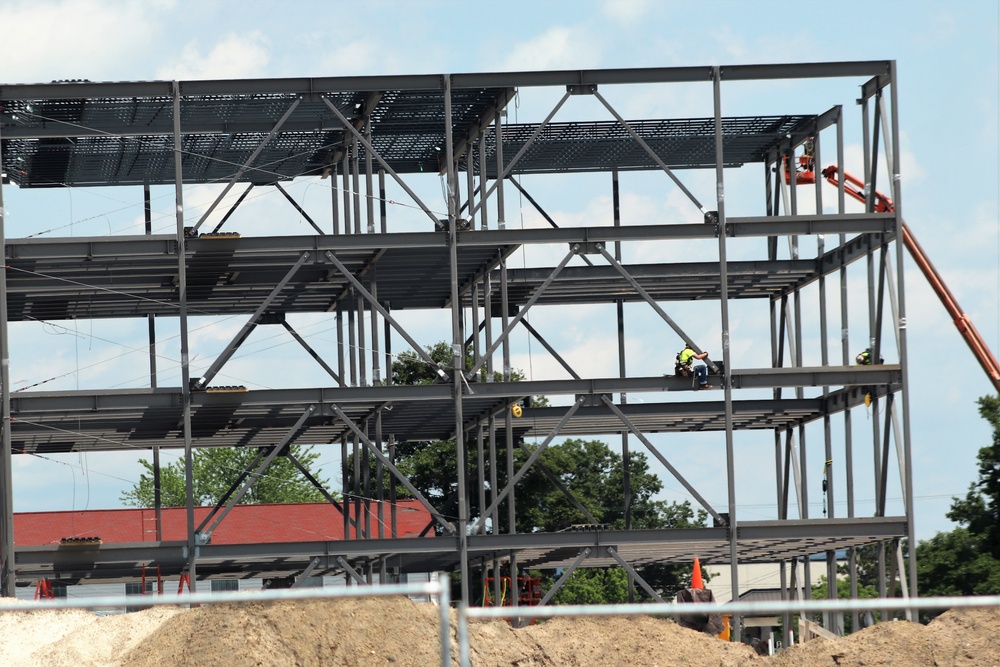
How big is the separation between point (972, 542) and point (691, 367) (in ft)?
81.4

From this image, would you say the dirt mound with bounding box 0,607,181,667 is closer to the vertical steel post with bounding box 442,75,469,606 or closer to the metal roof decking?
the vertical steel post with bounding box 442,75,469,606

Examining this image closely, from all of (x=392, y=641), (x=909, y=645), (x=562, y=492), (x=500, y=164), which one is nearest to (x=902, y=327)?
(x=500, y=164)

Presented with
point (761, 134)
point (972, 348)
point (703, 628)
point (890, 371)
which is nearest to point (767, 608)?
point (703, 628)

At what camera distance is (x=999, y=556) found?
51.4 meters

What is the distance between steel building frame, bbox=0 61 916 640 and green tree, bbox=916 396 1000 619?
1327 centimetres

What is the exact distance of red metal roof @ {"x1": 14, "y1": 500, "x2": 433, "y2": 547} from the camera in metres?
60.0

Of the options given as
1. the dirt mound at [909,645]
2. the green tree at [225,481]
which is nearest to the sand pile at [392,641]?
the dirt mound at [909,645]

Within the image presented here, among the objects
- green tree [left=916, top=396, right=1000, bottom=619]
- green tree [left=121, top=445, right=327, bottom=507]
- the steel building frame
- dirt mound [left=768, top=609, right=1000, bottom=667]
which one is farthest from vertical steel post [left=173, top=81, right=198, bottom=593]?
green tree [left=121, top=445, right=327, bottom=507]

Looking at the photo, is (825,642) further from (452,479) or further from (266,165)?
(452,479)

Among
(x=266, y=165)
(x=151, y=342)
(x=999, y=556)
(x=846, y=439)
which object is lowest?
(x=999, y=556)

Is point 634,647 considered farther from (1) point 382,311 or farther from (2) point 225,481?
(2) point 225,481

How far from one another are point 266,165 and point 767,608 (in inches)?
1079

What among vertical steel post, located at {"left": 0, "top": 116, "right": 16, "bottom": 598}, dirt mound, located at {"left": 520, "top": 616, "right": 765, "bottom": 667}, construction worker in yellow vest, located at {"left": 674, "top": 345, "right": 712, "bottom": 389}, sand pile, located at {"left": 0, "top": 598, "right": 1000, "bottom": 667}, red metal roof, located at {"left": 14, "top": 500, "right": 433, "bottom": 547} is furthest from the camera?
red metal roof, located at {"left": 14, "top": 500, "right": 433, "bottom": 547}

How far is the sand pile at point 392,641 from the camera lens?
18812 mm
